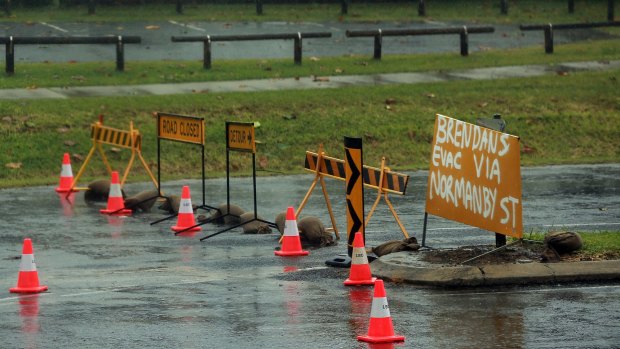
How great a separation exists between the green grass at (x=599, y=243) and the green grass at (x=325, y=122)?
9.33 metres

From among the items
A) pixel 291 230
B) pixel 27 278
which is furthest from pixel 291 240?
pixel 27 278

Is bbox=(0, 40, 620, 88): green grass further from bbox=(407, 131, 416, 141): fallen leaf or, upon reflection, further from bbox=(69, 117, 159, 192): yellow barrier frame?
bbox=(69, 117, 159, 192): yellow barrier frame

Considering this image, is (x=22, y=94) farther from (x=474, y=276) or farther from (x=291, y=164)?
(x=474, y=276)

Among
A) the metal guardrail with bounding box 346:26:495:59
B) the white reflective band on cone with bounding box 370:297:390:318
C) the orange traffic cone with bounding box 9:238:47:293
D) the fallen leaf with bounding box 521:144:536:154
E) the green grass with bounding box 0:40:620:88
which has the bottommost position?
the fallen leaf with bounding box 521:144:536:154

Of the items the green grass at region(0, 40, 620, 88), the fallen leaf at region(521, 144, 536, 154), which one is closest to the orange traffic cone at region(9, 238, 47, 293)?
the fallen leaf at region(521, 144, 536, 154)

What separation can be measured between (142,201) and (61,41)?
10.7 m

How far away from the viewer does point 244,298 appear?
44.3 feet

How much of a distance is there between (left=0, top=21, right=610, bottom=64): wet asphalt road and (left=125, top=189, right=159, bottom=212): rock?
1294 cm

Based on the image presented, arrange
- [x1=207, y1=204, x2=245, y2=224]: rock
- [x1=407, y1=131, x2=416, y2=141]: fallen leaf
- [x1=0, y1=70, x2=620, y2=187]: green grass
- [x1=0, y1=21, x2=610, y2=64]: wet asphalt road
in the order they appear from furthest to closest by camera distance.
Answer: [x1=0, y1=21, x2=610, y2=64]: wet asphalt road < [x1=407, y1=131, x2=416, y2=141]: fallen leaf < [x1=0, y1=70, x2=620, y2=187]: green grass < [x1=207, y1=204, x2=245, y2=224]: rock

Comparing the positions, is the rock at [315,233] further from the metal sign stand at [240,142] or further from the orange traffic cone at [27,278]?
the orange traffic cone at [27,278]

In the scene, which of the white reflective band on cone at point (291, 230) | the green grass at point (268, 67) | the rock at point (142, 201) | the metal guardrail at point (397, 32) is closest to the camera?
the white reflective band on cone at point (291, 230)

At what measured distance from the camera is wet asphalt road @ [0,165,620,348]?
38.4 ft

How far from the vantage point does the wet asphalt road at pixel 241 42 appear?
114ft

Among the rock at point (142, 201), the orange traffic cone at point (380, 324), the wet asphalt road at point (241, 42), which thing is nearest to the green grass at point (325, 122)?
the rock at point (142, 201)
